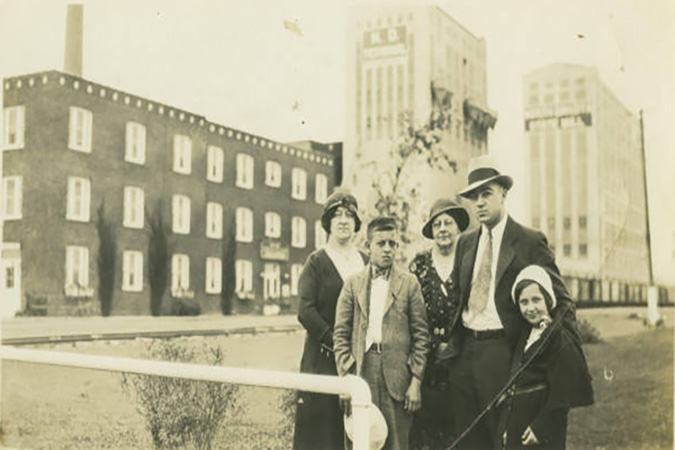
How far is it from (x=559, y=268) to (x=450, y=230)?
0.47 m

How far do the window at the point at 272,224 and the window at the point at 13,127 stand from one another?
160 centimetres

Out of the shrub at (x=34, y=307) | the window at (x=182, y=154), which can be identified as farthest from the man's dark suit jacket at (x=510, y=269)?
the shrub at (x=34, y=307)

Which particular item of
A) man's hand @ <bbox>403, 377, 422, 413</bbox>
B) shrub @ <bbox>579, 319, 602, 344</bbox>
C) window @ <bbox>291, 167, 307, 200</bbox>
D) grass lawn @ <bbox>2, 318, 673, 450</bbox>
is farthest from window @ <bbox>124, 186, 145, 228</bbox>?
shrub @ <bbox>579, 319, 602, 344</bbox>

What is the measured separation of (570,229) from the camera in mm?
3434

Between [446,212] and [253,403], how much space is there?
1458 mm

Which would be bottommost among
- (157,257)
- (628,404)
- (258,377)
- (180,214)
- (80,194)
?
(628,404)

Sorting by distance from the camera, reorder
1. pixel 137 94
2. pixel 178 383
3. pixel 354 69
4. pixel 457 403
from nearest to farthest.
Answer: pixel 457 403 < pixel 354 69 < pixel 178 383 < pixel 137 94

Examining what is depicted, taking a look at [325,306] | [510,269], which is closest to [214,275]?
[325,306]

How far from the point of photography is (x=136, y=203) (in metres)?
4.49

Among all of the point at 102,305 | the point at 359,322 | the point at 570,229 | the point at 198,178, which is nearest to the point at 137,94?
the point at 198,178

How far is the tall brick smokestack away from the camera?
4672 mm

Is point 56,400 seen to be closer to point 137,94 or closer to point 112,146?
point 112,146

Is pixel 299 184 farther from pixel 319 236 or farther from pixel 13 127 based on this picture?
pixel 13 127

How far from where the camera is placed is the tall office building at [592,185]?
11.2 feet
